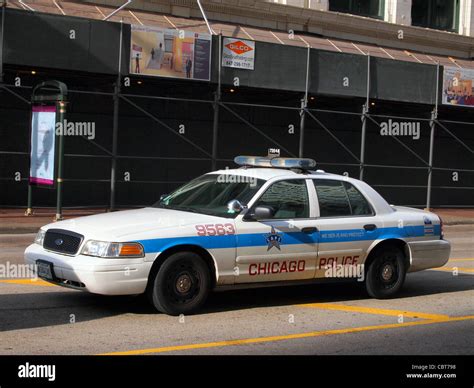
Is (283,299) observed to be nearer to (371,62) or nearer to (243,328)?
(243,328)

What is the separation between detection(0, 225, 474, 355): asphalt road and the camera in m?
6.92

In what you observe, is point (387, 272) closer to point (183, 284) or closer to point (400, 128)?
point (183, 284)

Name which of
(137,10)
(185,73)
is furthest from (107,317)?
(137,10)

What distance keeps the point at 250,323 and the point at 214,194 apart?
5.61ft

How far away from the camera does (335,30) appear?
27.7 m

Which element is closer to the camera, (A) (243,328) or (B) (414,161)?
(A) (243,328)

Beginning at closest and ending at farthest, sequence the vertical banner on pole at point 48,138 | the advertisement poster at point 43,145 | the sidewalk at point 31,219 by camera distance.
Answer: the sidewalk at point 31,219, the vertical banner on pole at point 48,138, the advertisement poster at point 43,145

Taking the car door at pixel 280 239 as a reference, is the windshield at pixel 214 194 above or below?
above

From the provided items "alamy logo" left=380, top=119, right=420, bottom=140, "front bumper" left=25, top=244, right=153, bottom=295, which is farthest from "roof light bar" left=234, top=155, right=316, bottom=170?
"alamy logo" left=380, top=119, right=420, bottom=140

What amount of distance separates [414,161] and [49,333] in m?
21.8

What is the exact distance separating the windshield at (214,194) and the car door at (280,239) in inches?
7.7

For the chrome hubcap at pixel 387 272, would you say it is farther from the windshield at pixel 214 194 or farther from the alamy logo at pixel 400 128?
the alamy logo at pixel 400 128
